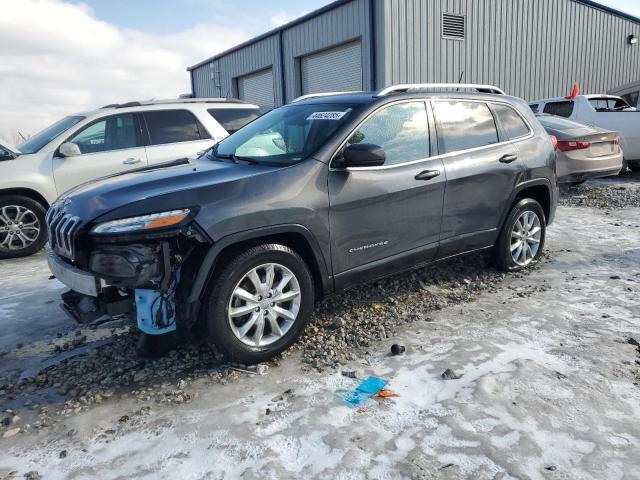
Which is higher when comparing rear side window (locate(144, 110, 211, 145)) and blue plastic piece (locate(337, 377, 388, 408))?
rear side window (locate(144, 110, 211, 145))

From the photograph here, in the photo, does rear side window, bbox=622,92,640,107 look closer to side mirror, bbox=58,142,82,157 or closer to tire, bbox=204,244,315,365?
side mirror, bbox=58,142,82,157

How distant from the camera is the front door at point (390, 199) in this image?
11.4ft

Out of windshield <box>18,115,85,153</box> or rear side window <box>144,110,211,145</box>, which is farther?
rear side window <box>144,110,211,145</box>

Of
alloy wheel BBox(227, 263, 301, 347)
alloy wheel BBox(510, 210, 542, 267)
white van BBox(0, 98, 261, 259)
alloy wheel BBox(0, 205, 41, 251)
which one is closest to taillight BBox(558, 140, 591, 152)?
alloy wheel BBox(510, 210, 542, 267)

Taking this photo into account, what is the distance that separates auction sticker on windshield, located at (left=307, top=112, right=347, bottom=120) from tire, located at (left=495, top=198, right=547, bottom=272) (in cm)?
199

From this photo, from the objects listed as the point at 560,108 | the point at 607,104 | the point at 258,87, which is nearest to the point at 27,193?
the point at 560,108

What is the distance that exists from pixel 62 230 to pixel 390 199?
7.15 feet

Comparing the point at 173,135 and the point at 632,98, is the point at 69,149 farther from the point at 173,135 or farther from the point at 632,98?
the point at 632,98

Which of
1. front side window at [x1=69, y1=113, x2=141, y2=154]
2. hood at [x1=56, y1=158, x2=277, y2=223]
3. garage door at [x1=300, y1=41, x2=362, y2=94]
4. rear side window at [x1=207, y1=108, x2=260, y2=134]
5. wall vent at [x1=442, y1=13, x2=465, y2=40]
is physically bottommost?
hood at [x1=56, y1=158, x2=277, y2=223]

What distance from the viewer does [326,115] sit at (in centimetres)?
383

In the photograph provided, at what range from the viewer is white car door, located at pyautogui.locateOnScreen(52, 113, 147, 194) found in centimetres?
621

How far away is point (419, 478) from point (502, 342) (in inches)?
60.5

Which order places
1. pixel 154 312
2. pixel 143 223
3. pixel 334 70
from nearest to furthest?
pixel 143 223 → pixel 154 312 → pixel 334 70

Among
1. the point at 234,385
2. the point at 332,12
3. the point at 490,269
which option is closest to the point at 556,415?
the point at 234,385
